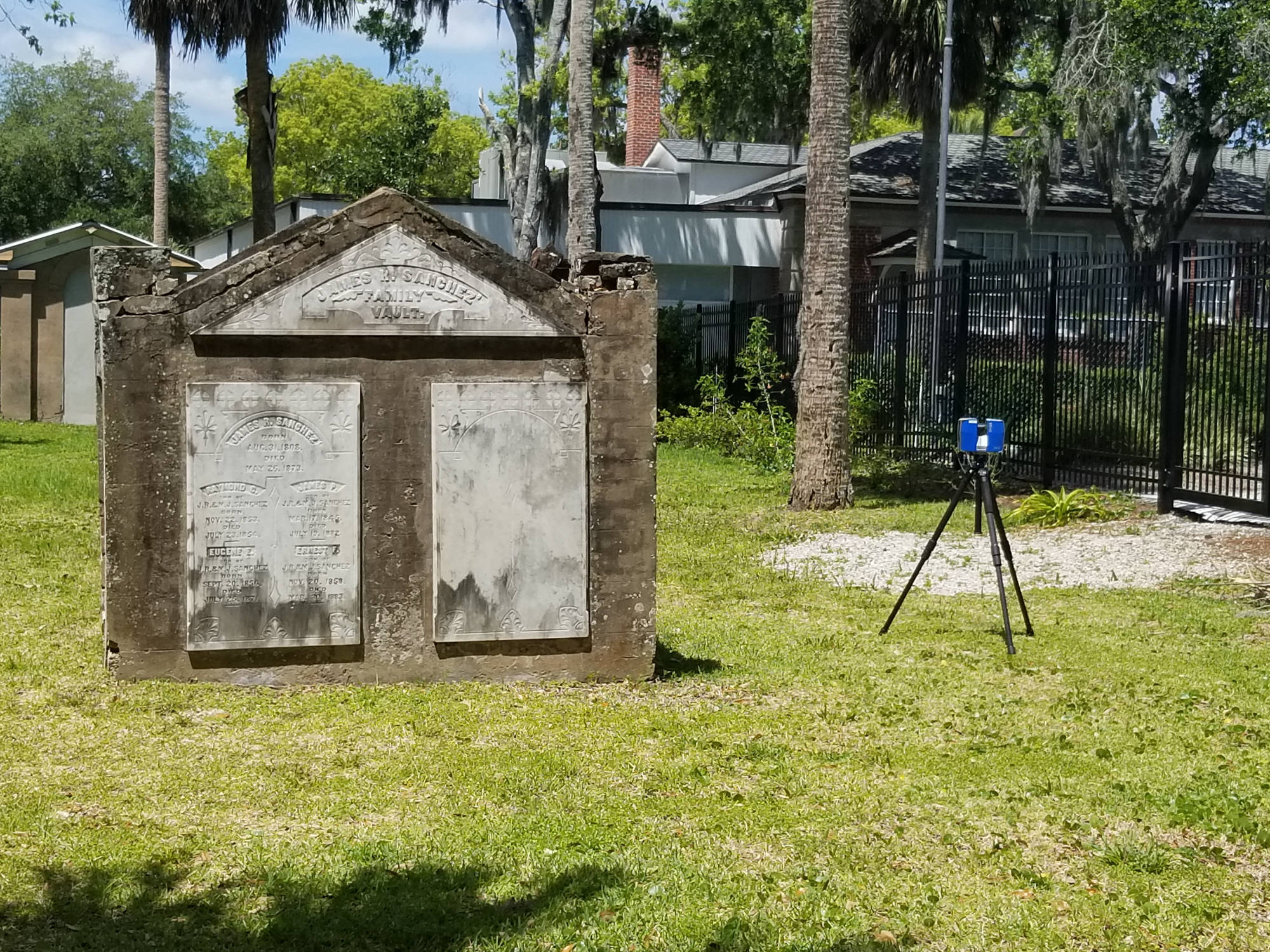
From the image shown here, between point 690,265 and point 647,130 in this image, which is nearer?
point 690,265

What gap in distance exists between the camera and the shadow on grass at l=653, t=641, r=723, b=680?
24.2ft

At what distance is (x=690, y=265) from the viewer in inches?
1325

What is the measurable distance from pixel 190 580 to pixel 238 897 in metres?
2.65

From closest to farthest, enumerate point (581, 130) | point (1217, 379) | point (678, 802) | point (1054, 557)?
point (678, 802)
point (1054, 557)
point (1217, 379)
point (581, 130)

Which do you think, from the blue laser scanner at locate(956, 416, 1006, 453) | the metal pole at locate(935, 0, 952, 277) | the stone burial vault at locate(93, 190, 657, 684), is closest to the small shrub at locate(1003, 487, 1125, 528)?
the blue laser scanner at locate(956, 416, 1006, 453)

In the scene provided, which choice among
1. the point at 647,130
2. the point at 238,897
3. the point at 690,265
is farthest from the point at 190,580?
the point at 647,130

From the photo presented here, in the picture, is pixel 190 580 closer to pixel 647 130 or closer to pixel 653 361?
pixel 653 361

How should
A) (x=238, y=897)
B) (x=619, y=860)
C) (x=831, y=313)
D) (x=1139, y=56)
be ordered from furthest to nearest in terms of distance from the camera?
(x=1139, y=56) → (x=831, y=313) → (x=619, y=860) → (x=238, y=897)

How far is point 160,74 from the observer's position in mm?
27922

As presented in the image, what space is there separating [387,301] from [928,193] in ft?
75.5

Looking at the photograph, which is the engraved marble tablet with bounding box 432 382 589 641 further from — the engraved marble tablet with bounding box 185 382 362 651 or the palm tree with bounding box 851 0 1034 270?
the palm tree with bounding box 851 0 1034 270

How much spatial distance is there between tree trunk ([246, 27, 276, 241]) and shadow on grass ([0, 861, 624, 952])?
19385mm

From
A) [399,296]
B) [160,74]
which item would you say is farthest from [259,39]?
[399,296]

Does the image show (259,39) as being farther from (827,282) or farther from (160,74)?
(827,282)
